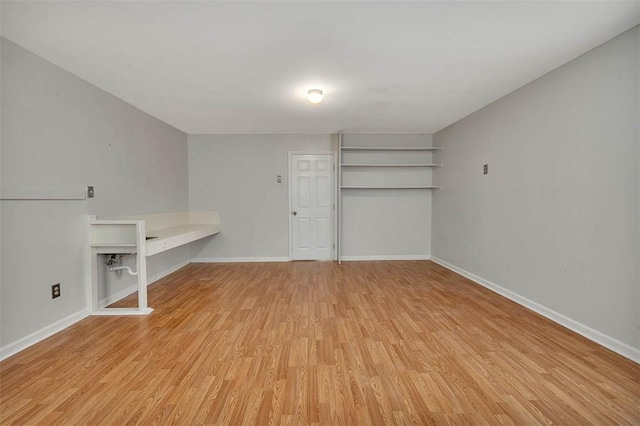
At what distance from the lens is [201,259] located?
5.21m

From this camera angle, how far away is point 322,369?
1905mm

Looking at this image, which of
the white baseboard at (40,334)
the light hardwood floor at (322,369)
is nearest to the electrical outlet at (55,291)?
the white baseboard at (40,334)

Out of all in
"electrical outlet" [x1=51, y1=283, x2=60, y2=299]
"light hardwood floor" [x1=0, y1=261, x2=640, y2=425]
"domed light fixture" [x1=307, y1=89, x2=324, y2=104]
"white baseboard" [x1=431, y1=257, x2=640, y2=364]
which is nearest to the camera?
"light hardwood floor" [x1=0, y1=261, x2=640, y2=425]

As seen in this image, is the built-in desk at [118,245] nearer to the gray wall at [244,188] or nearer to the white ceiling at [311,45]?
the white ceiling at [311,45]

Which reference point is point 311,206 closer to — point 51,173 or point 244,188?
point 244,188

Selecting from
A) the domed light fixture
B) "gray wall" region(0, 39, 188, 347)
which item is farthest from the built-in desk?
the domed light fixture

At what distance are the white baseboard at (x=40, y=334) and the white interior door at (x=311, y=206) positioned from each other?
3146 millimetres

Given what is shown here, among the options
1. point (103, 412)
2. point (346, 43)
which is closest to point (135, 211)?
point (103, 412)

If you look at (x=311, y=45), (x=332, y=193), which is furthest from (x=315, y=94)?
(x=332, y=193)

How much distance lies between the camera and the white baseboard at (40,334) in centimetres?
208

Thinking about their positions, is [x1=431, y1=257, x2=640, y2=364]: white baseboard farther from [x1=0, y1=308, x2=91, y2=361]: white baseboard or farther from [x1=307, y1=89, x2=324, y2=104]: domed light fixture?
[x1=0, y1=308, x2=91, y2=361]: white baseboard

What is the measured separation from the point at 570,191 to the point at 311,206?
365 cm

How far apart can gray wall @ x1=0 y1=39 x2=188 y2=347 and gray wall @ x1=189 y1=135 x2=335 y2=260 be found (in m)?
1.62

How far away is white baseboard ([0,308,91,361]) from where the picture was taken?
2084 millimetres
